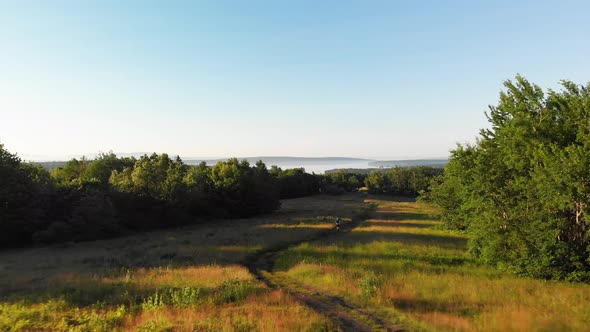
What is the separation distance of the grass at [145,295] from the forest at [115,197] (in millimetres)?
11681

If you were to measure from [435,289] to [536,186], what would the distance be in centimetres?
880

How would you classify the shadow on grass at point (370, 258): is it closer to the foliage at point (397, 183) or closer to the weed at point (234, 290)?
the weed at point (234, 290)

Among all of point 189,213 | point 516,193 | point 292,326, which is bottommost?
point 189,213

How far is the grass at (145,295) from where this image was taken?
1182 cm

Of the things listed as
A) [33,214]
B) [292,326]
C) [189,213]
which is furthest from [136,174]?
[292,326]

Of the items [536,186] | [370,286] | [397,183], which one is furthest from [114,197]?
[397,183]

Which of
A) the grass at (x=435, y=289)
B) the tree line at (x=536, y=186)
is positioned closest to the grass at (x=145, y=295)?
the grass at (x=435, y=289)

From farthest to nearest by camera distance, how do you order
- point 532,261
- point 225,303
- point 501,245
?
point 501,245
point 532,261
point 225,303

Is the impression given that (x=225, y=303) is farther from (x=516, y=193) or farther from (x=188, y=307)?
(x=516, y=193)

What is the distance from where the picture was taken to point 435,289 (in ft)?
55.8

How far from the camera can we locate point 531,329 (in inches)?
450

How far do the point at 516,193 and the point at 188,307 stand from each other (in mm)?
20277

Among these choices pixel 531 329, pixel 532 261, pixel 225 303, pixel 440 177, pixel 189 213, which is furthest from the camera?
pixel 189 213

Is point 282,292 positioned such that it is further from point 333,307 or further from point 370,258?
point 370,258
